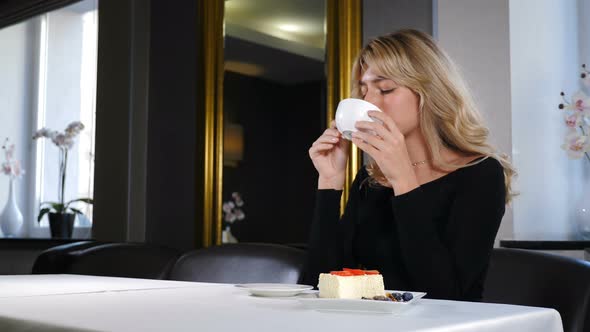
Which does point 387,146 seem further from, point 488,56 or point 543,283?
point 488,56

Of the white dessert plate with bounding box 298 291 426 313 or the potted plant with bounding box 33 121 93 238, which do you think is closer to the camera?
the white dessert plate with bounding box 298 291 426 313

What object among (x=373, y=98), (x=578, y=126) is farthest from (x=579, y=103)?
(x=373, y=98)

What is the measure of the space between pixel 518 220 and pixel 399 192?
1.02m

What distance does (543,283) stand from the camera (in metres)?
1.27

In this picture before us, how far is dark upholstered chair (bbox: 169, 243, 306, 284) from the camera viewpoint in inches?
68.4

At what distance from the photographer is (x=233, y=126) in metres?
2.92

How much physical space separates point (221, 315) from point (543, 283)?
2.33 feet

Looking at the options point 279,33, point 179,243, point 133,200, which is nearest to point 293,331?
point 279,33

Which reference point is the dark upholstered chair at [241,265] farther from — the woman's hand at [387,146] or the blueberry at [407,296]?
the blueberry at [407,296]

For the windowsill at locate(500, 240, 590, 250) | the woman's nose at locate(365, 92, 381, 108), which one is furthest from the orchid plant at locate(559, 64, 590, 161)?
A: the woman's nose at locate(365, 92, 381, 108)

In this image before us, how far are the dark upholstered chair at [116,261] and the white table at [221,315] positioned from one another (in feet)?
3.86

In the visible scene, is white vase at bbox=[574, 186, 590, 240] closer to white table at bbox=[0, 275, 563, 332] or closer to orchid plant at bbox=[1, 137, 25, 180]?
white table at bbox=[0, 275, 563, 332]

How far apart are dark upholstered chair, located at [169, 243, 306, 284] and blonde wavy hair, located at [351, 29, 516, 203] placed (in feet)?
1.44

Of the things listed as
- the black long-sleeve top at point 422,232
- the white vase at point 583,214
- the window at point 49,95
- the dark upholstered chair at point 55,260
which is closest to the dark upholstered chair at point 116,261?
the dark upholstered chair at point 55,260
